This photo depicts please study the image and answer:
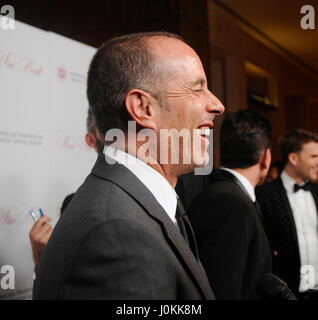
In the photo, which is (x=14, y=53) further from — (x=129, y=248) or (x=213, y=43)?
(x=213, y=43)

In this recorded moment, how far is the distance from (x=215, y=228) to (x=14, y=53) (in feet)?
3.26

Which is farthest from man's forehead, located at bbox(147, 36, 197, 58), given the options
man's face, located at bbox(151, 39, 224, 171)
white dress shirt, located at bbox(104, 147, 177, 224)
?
white dress shirt, located at bbox(104, 147, 177, 224)

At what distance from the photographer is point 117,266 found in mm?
611

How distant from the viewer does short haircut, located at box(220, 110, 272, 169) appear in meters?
1.72

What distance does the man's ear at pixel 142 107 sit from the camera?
0.81 m

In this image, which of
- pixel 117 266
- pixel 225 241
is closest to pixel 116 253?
pixel 117 266

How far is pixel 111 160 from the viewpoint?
0.80 metres

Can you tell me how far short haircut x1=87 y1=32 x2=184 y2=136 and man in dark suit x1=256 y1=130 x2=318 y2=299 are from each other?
5.60 feet

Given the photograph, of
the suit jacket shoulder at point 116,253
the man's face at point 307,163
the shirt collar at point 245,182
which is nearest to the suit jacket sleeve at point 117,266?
the suit jacket shoulder at point 116,253

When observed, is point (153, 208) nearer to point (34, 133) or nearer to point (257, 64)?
point (34, 133)

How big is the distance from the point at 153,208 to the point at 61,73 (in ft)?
3.67

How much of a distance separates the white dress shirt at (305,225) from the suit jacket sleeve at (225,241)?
3.80 feet

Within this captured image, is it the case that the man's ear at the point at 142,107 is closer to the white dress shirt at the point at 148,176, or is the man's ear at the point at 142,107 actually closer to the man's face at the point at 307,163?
the white dress shirt at the point at 148,176

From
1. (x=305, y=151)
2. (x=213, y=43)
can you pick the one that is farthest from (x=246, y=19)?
(x=305, y=151)
